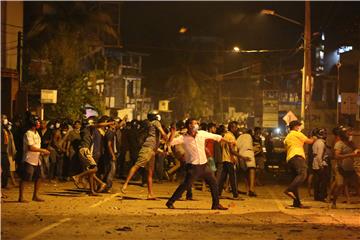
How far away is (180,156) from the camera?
50.4ft

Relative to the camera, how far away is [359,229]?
10.5 meters

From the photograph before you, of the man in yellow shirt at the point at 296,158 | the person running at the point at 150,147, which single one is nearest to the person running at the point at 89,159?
the person running at the point at 150,147

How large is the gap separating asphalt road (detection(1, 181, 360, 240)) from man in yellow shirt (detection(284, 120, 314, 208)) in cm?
37

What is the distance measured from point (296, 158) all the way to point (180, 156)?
300 centimetres

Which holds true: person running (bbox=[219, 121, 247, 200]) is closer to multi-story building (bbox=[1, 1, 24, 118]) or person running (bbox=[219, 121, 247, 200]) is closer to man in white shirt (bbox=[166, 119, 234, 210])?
man in white shirt (bbox=[166, 119, 234, 210])

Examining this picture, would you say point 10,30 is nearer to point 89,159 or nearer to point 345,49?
point 345,49

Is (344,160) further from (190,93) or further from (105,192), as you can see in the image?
(190,93)

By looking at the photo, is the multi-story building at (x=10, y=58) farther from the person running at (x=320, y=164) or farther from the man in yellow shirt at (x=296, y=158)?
the man in yellow shirt at (x=296, y=158)

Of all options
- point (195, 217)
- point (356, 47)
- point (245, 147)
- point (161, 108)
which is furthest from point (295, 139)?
point (161, 108)

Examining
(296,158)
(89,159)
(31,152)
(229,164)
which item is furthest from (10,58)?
(296,158)

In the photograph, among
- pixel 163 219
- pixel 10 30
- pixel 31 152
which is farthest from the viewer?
pixel 10 30

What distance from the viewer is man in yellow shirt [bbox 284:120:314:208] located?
43.9 feet

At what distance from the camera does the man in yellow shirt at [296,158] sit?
13.4 meters

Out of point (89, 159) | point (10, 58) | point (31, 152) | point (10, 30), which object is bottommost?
point (89, 159)
